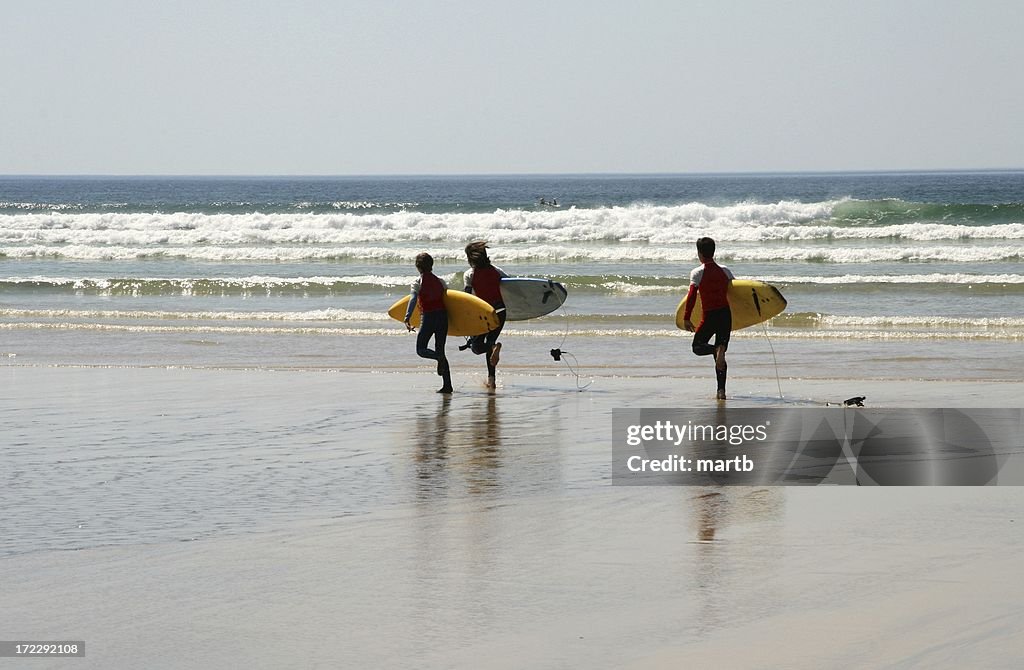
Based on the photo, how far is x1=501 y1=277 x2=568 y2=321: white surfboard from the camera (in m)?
14.5

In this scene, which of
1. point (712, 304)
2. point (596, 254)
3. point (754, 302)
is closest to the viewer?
point (712, 304)

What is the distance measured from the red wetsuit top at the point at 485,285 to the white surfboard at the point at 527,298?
73.8 inches

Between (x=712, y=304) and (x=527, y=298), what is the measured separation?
351cm

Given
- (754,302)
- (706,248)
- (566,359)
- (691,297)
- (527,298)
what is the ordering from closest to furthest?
(706,248) < (691,297) < (754,302) < (527,298) < (566,359)

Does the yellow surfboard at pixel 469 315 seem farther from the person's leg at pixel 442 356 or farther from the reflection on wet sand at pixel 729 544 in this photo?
the reflection on wet sand at pixel 729 544

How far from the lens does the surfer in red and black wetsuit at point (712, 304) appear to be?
11328mm

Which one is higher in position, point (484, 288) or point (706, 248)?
point (706, 248)

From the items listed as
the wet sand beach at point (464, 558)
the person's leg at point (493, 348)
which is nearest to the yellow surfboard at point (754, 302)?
the person's leg at point (493, 348)

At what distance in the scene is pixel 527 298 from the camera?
47.6 feet

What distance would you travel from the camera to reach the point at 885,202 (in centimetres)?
5197

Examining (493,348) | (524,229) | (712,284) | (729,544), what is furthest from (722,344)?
Answer: (524,229)

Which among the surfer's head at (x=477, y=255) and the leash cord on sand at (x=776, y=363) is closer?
the leash cord on sand at (x=776, y=363)

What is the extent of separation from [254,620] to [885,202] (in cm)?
5039

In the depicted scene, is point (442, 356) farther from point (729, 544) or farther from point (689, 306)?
point (729, 544)
